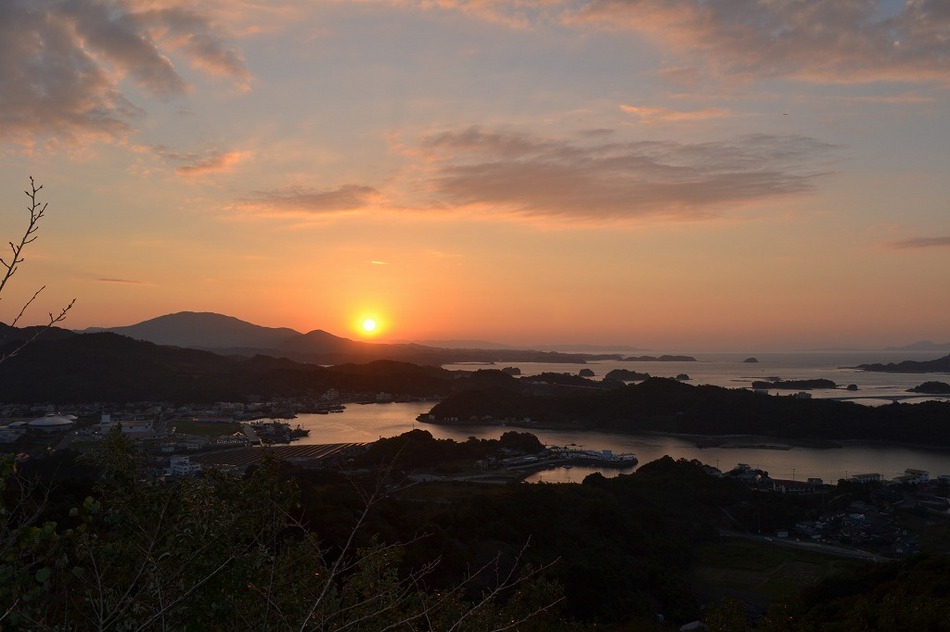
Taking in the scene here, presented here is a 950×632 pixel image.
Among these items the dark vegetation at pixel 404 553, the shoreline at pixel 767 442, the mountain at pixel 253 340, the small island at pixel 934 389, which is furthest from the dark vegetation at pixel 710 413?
the mountain at pixel 253 340

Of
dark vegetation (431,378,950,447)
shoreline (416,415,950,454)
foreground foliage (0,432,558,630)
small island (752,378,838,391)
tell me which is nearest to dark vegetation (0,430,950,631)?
foreground foliage (0,432,558,630)

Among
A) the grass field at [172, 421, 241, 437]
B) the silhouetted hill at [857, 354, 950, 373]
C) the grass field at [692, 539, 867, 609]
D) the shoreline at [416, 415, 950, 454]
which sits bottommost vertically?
the grass field at [692, 539, 867, 609]

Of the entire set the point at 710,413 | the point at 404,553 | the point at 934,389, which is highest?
the point at 404,553

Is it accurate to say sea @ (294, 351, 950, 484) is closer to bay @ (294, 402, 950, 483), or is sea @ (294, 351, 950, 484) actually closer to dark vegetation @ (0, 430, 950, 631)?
bay @ (294, 402, 950, 483)

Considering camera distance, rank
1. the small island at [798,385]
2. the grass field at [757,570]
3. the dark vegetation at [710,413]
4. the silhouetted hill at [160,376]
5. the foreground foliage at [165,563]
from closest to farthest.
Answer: the foreground foliage at [165,563]
the grass field at [757,570]
the dark vegetation at [710,413]
the silhouetted hill at [160,376]
the small island at [798,385]

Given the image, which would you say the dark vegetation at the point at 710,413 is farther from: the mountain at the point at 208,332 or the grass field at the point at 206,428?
the mountain at the point at 208,332

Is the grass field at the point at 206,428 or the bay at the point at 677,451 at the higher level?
the grass field at the point at 206,428

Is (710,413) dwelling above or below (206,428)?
above

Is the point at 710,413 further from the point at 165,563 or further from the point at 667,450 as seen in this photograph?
the point at 165,563

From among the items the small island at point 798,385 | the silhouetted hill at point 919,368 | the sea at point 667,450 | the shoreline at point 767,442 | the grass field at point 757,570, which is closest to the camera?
the grass field at point 757,570

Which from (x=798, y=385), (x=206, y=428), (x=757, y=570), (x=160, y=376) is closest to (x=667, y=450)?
(x=757, y=570)

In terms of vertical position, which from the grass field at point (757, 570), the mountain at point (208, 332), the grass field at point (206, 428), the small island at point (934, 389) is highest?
the mountain at point (208, 332)

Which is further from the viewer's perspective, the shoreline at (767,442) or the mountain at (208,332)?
the mountain at (208,332)

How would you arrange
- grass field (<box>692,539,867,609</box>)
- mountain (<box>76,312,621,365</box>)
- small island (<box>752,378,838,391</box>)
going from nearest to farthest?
1. grass field (<box>692,539,867,609</box>)
2. small island (<box>752,378,838,391</box>)
3. mountain (<box>76,312,621,365</box>)
